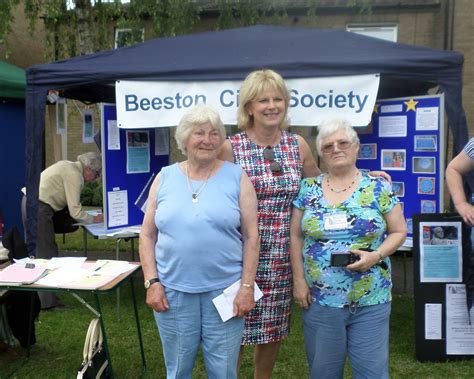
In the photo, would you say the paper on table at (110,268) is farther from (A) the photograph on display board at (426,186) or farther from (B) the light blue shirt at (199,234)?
(A) the photograph on display board at (426,186)

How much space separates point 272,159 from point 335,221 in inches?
19.9

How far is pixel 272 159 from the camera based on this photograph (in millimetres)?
2637

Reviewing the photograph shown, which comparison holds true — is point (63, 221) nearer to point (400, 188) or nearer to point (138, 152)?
point (138, 152)

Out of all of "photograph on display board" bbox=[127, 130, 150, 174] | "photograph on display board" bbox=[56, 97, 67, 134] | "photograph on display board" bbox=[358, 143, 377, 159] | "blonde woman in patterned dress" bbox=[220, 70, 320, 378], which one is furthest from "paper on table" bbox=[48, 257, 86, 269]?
"photograph on display board" bbox=[56, 97, 67, 134]

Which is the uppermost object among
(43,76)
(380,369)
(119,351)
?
(43,76)

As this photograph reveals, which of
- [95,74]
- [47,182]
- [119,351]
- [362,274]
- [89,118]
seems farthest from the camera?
[89,118]

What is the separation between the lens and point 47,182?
16.1ft

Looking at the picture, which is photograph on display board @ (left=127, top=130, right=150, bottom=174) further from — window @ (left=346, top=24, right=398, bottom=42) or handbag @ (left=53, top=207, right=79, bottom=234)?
Result: window @ (left=346, top=24, right=398, bottom=42)

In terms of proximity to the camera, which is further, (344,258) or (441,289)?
(441,289)

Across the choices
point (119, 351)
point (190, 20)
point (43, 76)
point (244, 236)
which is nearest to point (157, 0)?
point (190, 20)

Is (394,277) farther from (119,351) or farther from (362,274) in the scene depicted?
(362,274)

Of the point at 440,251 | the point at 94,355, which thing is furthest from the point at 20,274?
the point at 440,251

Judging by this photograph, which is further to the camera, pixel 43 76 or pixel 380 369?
pixel 43 76

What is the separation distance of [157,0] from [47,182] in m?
4.91
